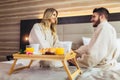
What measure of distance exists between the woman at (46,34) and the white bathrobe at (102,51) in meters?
0.35

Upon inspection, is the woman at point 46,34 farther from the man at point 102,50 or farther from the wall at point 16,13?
the wall at point 16,13

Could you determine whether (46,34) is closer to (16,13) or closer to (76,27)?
(76,27)

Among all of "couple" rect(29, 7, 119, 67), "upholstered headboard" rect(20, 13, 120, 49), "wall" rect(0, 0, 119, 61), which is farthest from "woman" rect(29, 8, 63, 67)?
"wall" rect(0, 0, 119, 61)

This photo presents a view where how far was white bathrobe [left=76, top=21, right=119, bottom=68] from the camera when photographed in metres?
2.03

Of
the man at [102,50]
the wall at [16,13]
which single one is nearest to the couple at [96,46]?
the man at [102,50]

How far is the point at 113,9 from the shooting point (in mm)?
3531

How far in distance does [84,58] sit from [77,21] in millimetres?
1812

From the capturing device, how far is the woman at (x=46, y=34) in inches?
82.0

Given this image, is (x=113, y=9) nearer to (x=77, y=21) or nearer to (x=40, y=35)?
(x=77, y=21)

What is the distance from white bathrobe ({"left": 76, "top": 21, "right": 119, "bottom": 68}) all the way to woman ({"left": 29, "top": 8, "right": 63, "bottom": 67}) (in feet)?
1.15

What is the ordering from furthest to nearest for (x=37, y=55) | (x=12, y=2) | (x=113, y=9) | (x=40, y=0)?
(x=12, y=2), (x=40, y=0), (x=113, y=9), (x=37, y=55)

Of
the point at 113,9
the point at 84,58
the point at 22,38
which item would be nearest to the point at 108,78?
the point at 84,58

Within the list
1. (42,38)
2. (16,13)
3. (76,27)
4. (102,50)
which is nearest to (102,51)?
(102,50)

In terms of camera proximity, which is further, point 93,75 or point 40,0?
point 40,0
